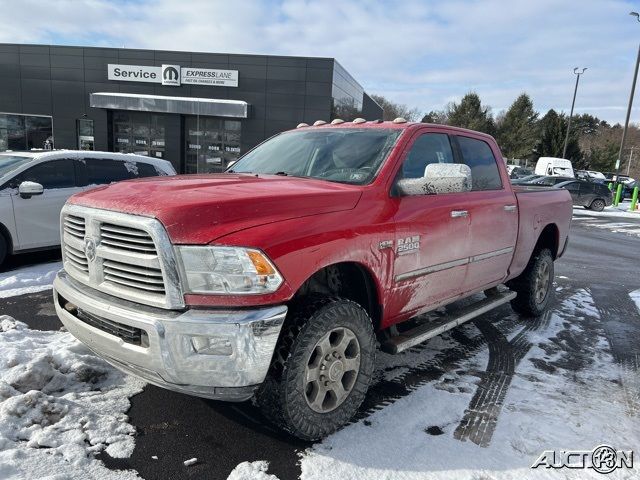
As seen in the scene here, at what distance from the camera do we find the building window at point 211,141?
2483 cm

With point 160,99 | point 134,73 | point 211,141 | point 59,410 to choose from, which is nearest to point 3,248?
point 59,410

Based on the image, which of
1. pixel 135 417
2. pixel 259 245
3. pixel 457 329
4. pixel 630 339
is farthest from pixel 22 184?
pixel 630 339

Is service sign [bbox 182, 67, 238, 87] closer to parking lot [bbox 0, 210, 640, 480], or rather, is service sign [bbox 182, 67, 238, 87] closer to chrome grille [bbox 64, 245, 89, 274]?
parking lot [bbox 0, 210, 640, 480]

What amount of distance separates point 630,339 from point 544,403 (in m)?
2.36

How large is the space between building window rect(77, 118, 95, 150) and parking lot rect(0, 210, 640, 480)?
23470 millimetres

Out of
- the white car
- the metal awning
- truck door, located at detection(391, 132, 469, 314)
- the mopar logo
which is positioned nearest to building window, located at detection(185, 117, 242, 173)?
the metal awning

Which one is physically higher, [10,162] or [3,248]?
[10,162]

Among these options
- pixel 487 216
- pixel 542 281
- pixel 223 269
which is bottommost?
pixel 542 281

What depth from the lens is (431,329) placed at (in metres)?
3.59

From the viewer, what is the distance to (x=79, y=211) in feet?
9.21

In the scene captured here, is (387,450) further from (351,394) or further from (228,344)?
(228,344)

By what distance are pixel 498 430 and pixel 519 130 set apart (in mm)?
60514

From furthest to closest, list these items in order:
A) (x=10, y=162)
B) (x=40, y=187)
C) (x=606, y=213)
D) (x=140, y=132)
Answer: (x=140, y=132) → (x=606, y=213) → (x=10, y=162) → (x=40, y=187)

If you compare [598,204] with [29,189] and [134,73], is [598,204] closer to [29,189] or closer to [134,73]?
[29,189]
